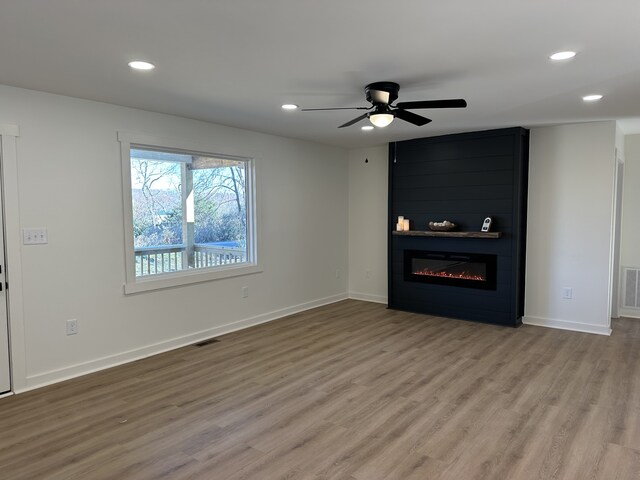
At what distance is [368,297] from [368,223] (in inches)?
45.9

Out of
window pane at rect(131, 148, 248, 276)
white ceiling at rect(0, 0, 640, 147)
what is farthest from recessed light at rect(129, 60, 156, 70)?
window pane at rect(131, 148, 248, 276)

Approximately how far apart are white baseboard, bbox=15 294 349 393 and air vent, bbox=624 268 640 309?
4337 mm

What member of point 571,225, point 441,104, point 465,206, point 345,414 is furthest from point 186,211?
point 571,225

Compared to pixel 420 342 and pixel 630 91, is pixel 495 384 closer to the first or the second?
pixel 420 342

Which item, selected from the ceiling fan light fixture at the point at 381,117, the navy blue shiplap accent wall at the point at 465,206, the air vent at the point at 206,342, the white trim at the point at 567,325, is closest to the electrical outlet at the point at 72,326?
the air vent at the point at 206,342

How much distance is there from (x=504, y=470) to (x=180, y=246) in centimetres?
366

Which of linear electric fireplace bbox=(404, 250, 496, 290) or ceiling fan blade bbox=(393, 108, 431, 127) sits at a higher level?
ceiling fan blade bbox=(393, 108, 431, 127)

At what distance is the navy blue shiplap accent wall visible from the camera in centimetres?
522

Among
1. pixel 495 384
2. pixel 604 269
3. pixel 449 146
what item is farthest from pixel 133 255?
pixel 604 269

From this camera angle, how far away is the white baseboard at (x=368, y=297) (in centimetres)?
669

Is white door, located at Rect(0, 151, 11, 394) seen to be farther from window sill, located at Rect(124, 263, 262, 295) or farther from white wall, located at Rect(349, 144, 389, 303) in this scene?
white wall, located at Rect(349, 144, 389, 303)

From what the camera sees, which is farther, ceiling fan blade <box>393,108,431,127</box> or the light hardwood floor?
ceiling fan blade <box>393,108,431,127</box>

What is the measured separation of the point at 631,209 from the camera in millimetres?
5742

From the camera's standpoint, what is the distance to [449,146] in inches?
222
